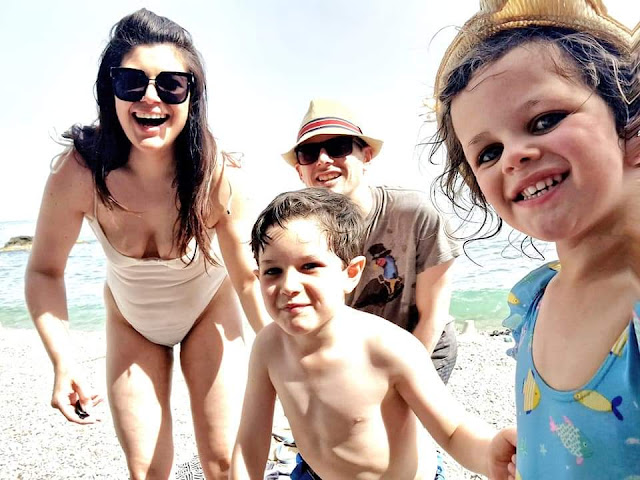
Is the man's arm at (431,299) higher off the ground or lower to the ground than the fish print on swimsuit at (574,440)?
higher

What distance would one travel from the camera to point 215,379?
2818 mm

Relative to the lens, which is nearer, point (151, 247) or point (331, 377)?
point (331, 377)

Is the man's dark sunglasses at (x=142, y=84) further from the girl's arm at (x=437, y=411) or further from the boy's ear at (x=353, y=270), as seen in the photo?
the girl's arm at (x=437, y=411)

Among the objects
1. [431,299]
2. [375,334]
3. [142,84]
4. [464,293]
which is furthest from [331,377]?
[464,293]

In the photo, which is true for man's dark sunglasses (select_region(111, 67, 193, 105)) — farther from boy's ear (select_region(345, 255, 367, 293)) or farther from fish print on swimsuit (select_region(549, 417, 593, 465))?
fish print on swimsuit (select_region(549, 417, 593, 465))

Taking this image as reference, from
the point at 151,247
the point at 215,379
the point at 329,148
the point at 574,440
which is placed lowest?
the point at 215,379

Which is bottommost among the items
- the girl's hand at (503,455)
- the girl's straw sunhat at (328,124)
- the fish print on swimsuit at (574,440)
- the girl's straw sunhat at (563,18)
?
the girl's hand at (503,455)

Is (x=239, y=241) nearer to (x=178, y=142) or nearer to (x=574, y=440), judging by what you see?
(x=178, y=142)

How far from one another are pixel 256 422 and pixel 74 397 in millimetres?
1123

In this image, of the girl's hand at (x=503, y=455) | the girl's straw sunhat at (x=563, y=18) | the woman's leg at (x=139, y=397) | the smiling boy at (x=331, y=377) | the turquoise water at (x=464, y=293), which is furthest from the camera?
the turquoise water at (x=464, y=293)

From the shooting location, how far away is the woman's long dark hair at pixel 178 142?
2.55 meters

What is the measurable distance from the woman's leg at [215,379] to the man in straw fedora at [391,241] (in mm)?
796

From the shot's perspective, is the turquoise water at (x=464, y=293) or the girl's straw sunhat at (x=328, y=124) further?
the turquoise water at (x=464, y=293)

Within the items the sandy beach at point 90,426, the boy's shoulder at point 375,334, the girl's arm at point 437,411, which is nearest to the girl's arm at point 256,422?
the boy's shoulder at point 375,334
